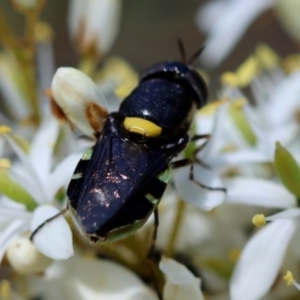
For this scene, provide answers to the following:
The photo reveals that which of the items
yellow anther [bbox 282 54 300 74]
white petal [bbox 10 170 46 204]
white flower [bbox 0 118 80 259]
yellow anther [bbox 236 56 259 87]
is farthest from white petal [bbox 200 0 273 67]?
white petal [bbox 10 170 46 204]

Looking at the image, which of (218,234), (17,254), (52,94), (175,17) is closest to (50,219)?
(17,254)

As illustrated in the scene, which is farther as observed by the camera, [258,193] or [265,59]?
[265,59]

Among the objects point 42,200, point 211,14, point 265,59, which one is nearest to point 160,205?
point 42,200

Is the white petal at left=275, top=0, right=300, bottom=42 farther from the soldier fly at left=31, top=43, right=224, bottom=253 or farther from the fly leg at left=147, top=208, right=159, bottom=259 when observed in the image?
the fly leg at left=147, top=208, right=159, bottom=259

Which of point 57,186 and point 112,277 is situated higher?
point 57,186

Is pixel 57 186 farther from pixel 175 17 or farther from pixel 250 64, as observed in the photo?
pixel 175 17

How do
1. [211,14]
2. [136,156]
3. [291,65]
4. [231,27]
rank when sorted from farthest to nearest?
1. [211,14]
2. [231,27]
3. [291,65]
4. [136,156]

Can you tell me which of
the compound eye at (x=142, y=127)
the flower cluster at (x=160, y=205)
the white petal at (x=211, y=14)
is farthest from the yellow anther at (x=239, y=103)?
the white petal at (x=211, y=14)

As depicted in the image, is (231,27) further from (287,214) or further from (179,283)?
(179,283)
